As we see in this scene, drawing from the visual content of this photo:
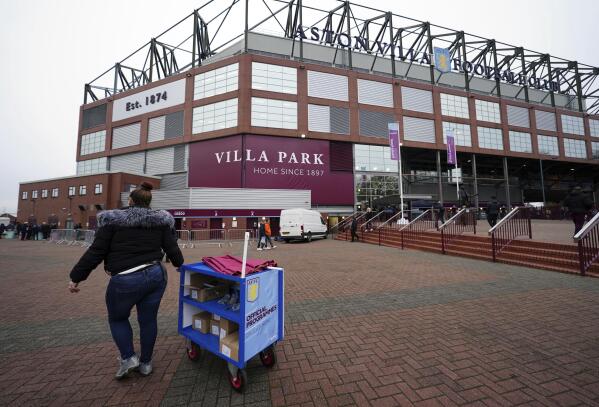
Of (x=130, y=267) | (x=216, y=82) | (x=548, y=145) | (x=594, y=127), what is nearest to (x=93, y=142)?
(x=216, y=82)

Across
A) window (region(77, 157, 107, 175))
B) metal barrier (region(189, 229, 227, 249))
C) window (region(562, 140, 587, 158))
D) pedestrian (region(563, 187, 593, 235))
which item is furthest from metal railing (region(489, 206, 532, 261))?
window (region(562, 140, 587, 158))

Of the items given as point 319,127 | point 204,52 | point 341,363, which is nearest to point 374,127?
point 319,127

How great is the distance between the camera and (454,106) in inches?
1380

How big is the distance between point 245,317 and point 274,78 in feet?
101

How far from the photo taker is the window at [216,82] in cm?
2883

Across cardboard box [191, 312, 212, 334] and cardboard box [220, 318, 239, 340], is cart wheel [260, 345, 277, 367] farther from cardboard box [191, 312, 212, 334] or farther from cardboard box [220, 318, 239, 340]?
cardboard box [191, 312, 212, 334]

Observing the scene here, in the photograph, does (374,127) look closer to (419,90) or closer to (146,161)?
(419,90)

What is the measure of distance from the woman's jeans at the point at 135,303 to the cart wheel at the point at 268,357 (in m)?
1.16

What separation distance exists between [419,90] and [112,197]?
39.4 meters

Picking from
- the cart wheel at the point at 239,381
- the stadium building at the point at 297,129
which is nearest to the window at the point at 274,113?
the stadium building at the point at 297,129

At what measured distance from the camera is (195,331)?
9.68 feet

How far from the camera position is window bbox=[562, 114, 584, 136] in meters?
41.8

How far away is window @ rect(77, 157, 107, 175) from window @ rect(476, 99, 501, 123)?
53629 millimetres

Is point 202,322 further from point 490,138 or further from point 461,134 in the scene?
point 490,138
